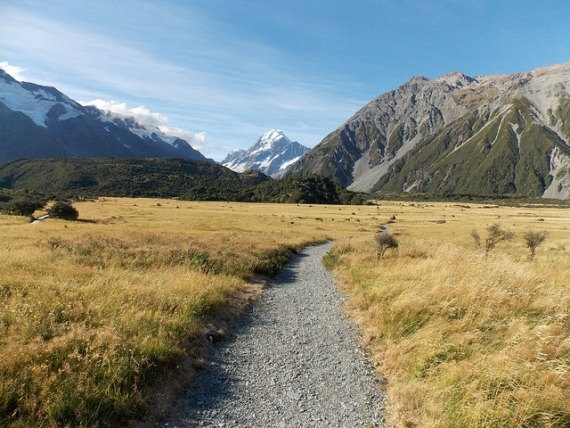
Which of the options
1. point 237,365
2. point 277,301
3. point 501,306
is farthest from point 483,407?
point 277,301

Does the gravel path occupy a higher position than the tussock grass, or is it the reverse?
the tussock grass

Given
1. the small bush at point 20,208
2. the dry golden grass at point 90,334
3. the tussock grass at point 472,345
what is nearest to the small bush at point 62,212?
the small bush at point 20,208

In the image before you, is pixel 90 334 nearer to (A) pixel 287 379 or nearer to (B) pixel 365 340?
(A) pixel 287 379

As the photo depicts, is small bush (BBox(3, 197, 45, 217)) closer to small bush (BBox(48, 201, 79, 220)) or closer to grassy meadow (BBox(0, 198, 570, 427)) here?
small bush (BBox(48, 201, 79, 220))

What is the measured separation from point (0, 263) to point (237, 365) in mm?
12733

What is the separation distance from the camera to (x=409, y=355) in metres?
9.10

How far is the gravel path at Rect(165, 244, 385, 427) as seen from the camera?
7137 mm

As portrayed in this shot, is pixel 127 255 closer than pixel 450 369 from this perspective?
No

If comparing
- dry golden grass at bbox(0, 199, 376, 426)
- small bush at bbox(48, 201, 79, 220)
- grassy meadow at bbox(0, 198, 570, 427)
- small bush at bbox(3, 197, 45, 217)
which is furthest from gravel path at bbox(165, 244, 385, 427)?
small bush at bbox(3, 197, 45, 217)

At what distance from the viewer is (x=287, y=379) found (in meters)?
8.73

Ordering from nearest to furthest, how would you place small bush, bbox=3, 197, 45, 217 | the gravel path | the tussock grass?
the tussock grass < the gravel path < small bush, bbox=3, 197, 45, 217

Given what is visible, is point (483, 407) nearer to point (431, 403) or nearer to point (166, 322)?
point (431, 403)

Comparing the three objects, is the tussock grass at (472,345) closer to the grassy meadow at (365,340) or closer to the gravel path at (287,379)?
the grassy meadow at (365,340)

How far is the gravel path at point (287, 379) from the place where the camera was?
23.4 feet
